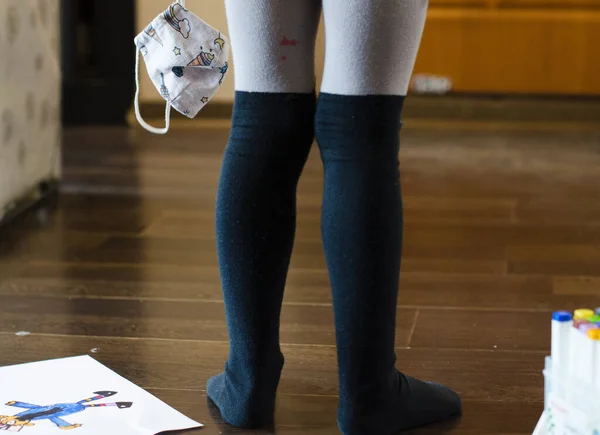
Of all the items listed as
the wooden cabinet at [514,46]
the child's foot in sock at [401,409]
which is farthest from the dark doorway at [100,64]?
the child's foot in sock at [401,409]

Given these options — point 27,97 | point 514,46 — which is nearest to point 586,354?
point 27,97

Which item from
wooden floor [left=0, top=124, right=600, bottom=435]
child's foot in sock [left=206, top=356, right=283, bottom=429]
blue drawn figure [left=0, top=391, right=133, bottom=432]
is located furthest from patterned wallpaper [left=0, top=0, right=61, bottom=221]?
child's foot in sock [left=206, top=356, right=283, bottom=429]

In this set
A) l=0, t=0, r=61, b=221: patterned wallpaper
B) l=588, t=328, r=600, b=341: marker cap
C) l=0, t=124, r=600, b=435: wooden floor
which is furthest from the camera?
l=0, t=0, r=61, b=221: patterned wallpaper

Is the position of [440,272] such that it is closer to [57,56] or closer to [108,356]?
[108,356]

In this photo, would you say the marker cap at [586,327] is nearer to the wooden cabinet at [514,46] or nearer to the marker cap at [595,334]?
the marker cap at [595,334]

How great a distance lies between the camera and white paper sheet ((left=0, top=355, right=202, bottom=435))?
41.1 inches

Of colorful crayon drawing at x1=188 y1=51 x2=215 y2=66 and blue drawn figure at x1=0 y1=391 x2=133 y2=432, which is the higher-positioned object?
colorful crayon drawing at x1=188 y1=51 x2=215 y2=66

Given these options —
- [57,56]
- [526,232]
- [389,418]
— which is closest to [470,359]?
[389,418]

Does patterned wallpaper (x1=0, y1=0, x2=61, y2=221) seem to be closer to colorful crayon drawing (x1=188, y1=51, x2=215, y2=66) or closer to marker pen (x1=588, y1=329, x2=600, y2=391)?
colorful crayon drawing (x1=188, y1=51, x2=215, y2=66)

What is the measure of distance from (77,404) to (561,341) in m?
0.56

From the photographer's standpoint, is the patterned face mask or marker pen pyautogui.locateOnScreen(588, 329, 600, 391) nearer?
marker pen pyautogui.locateOnScreen(588, 329, 600, 391)

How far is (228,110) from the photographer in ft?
13.0

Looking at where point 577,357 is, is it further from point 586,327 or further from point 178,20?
point 178,20

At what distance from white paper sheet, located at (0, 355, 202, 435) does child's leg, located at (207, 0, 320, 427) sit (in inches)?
4.8
